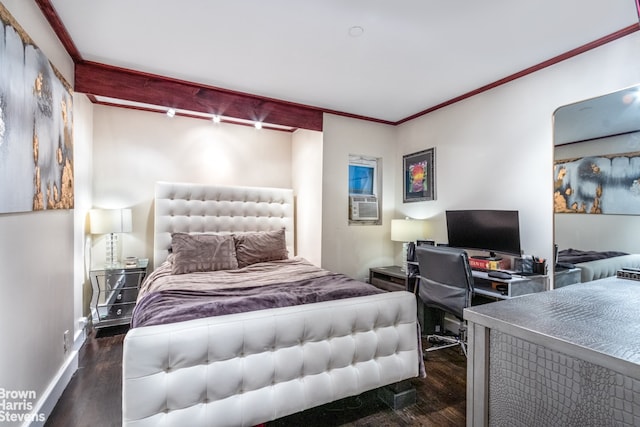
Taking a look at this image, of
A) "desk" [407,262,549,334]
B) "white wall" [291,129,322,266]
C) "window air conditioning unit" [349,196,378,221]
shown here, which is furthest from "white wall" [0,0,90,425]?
"desk" [407,262,549,334]

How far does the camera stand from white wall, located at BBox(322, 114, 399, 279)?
3.75 m

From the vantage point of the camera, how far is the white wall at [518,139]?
2232 mm

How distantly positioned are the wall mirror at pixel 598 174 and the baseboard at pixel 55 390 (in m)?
3.66

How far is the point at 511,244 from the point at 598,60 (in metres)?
1.53

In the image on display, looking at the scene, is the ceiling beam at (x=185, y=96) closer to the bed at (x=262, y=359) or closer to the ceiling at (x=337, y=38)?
the ceiling at (x=337, y=38)

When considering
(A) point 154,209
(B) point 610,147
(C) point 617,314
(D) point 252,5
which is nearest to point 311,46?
(D) point 252,5

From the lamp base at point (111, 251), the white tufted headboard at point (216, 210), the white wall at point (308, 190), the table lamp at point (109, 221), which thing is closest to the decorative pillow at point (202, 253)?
the white tufted headboard at point (216, 210)

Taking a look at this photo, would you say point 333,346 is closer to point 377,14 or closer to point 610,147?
point 377,14

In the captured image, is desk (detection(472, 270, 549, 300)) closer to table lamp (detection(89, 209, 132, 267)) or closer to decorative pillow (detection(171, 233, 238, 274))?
decorative pillow (detection(171, 233, 238, 274))

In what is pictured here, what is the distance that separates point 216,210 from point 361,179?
6.39 ft

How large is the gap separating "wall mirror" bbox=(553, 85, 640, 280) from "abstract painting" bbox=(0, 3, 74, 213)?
3.42m

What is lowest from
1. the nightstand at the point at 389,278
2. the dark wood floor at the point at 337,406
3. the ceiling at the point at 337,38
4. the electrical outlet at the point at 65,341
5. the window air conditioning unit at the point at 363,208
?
the dark wood floor at the point at 337,406

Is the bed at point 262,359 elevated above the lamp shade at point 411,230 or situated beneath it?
situated beneath

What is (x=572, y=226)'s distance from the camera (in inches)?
90.1
